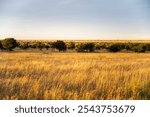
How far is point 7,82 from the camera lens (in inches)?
275

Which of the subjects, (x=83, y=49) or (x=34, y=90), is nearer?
(x=34, y=90)

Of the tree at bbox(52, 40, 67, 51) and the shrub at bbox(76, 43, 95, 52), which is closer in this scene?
the shrub at bbox(76, 43, 95, 52)

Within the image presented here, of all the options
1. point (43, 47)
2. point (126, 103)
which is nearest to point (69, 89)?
point (126, 103)

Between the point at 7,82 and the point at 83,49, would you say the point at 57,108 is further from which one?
the point at 83,49

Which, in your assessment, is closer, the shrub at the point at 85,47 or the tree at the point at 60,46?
the shrub at the point at 85,47

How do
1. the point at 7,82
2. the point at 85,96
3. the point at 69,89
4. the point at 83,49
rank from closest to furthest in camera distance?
the point at 85,96, the point at 69,89, the point at 7,82, the point at 83,49

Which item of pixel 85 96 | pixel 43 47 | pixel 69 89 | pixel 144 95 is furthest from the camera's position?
pixel 43 47

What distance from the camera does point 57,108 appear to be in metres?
4.64

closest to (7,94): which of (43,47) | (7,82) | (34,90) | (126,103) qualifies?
(34,90)

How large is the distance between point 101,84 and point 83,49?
35639 millimetres

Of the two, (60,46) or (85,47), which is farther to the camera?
(85,47)

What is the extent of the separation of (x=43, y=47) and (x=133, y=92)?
43.3 m

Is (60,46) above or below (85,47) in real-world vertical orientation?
above

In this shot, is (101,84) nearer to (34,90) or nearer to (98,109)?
(34,90)
